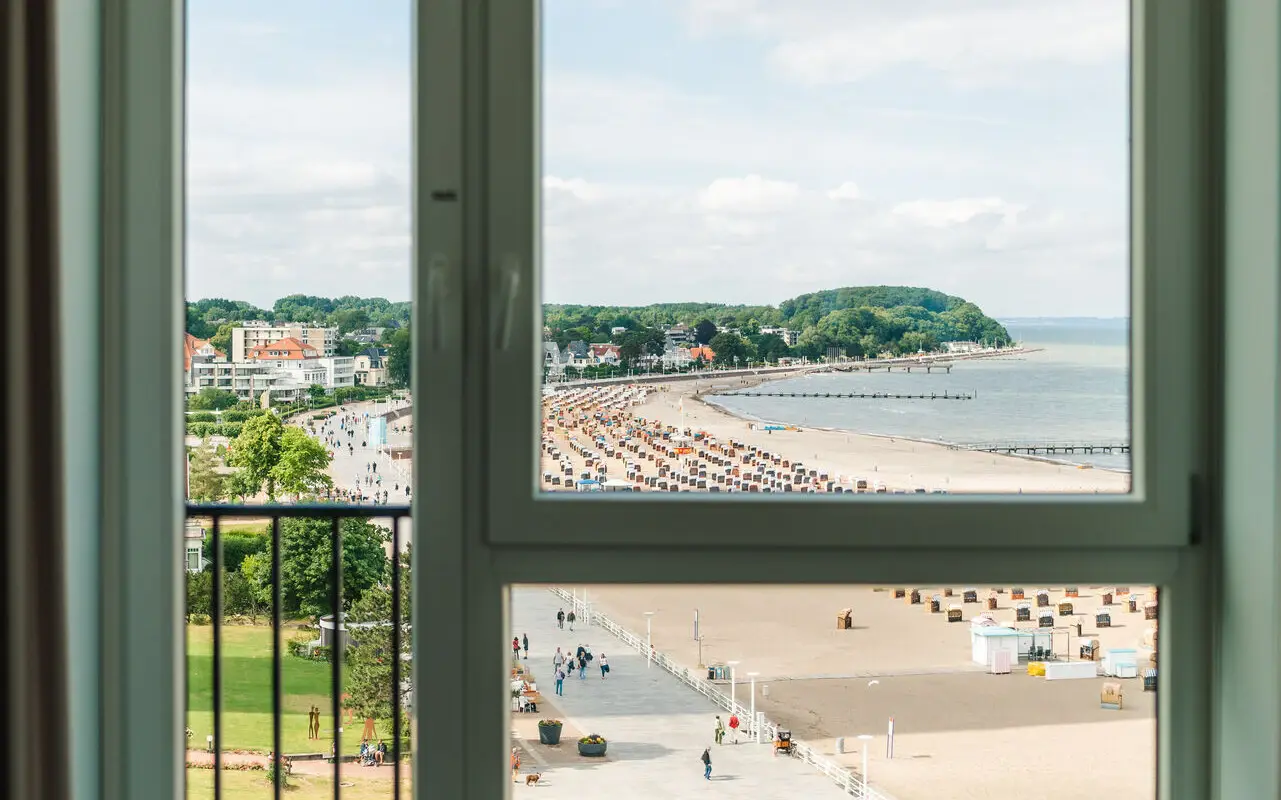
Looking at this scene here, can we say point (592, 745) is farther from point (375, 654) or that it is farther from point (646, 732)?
point (375, 654)

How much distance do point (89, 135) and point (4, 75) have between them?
0.86ft

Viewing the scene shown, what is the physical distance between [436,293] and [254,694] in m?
0.81

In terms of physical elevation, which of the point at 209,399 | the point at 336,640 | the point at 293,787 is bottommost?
the point at 293,787

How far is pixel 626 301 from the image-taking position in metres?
1.63

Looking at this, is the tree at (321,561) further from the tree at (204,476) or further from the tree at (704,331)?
the tree at (704,331)

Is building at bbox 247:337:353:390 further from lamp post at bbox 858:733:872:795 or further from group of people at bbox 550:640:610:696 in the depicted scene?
lamp post at bbox 858:733:872:795

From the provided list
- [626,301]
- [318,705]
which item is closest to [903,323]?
[626,301]

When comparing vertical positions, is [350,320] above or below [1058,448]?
above

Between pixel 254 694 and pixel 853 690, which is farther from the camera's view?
pixel 254 694

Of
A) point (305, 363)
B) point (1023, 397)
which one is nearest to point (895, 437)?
point (1023, 397)

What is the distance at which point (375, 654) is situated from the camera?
1820mm

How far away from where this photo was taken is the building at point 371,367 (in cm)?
163

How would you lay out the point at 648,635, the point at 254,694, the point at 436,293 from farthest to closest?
the point at 254,694, the point at 648,635, the point at 436,293

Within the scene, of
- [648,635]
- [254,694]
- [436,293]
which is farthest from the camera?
[254,694]
